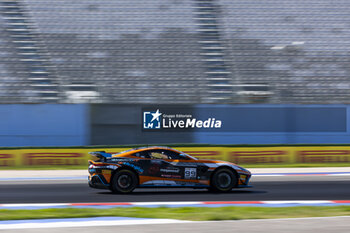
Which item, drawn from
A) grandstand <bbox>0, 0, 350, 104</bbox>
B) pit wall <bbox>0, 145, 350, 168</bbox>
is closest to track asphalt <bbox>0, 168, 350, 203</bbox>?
pit wall <bbox>0, 145, 350, 168</bbox>

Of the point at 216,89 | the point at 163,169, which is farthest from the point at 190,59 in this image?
the point at 163,169

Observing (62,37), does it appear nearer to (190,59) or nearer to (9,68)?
(9,68)

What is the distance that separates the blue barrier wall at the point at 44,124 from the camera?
23.8 metres

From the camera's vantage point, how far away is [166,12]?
28.6 metres

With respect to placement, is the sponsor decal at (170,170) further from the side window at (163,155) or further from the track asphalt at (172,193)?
the track asphalt at (172,193)

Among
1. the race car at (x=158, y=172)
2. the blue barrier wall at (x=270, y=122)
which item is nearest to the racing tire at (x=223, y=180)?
the race car at (x=158, y=172)

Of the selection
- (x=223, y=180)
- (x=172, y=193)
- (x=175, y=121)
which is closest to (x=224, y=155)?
(x=175, y=121)

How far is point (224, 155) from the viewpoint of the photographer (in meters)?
20.5

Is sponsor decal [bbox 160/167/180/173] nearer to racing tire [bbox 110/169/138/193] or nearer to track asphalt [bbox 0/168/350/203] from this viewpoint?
track asphalt [bbox 0/168/350/203]

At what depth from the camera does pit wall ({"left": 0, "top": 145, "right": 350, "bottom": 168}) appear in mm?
20031

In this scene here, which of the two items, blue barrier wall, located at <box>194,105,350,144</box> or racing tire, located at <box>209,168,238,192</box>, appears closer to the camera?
racing tire, located at <box>209,168,238,192</box>

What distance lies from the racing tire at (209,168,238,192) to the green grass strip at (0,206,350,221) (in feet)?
8.46

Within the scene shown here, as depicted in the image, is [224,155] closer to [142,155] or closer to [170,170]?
[170,170]

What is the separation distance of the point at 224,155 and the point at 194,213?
41.5ft
